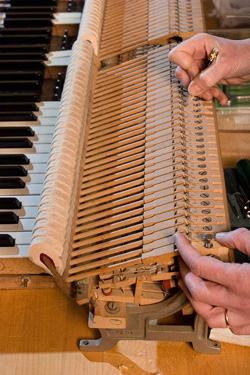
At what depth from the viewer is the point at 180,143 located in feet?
6.55

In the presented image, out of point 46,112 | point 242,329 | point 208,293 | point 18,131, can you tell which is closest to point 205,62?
point 46,112

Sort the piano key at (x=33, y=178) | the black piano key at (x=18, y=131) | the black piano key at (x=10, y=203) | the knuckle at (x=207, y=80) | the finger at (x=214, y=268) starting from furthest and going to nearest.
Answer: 1. the black piano key at (x=18, y=131)
2. the piano key at (x=33, y=178)
3. the black piano key at (x=10, y=203)
4. the knuckle at (x=207, y=80)
5. the finger at (x=214, y=268)

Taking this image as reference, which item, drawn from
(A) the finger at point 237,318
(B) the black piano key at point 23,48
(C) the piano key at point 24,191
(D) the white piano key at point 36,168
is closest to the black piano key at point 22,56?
(B) the black piano key at point 23,48

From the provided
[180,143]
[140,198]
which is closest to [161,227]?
[140,198]

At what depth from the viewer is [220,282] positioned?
5.01 feet

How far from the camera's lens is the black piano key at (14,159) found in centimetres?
225

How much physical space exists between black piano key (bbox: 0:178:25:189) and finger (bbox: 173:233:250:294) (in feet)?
3.06

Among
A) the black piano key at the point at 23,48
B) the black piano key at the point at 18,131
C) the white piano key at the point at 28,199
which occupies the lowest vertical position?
the white piano key at the point at 28,199

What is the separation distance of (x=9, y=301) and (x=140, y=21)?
1841 millimetres

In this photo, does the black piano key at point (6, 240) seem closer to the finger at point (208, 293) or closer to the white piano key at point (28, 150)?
the white piano key at point (28, 150)

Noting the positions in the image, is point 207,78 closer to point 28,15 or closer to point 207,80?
point 207,80

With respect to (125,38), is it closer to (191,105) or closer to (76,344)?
(191,105)

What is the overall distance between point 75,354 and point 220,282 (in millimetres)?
992

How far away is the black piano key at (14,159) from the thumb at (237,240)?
113 centimetres
